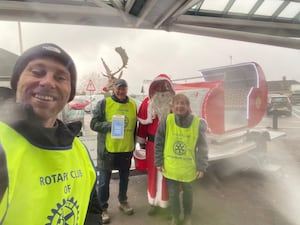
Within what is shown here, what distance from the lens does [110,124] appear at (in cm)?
151

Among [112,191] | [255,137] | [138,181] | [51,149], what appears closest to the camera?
[51,149]

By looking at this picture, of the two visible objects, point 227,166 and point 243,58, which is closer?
point 243,58

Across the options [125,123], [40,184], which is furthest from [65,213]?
[125,123]

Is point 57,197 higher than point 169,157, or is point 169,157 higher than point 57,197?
point 57,197

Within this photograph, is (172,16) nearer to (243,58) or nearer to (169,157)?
(243,58)

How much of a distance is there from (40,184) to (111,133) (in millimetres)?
1138

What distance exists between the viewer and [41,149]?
13.9 inches

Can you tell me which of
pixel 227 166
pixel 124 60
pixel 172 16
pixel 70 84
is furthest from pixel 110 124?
pixel 227 166

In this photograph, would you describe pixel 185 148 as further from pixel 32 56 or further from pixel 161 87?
pixel 32 56

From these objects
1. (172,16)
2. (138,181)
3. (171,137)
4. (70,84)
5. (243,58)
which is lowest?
(138,181)

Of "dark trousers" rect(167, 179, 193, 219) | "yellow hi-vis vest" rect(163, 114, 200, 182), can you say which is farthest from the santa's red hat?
"dark trousers" rect(167, 179, 193, 219)

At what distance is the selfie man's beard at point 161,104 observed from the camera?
5.14 feet

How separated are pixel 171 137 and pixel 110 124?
384 millimetres

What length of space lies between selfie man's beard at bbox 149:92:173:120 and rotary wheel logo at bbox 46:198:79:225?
1.17 metres
